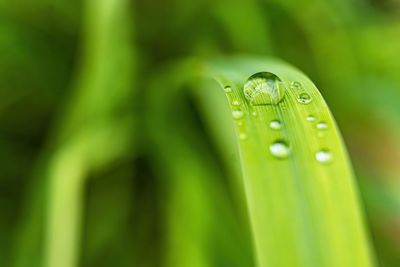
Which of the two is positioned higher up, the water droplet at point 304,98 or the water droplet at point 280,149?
the water droplet at point 304,98

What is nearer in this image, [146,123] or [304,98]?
[304,98]

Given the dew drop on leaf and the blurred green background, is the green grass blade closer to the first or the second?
the dew drop on leaf

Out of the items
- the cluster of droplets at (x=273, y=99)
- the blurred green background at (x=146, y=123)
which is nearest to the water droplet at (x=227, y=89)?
the cluster of droplets at (x=273, y=99)

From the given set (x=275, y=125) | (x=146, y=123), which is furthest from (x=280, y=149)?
(x=146, y=123)

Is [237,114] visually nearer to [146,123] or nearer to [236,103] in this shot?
[236,103]

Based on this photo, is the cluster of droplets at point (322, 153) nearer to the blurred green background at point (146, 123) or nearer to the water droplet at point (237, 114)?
the water droplet at point (237, 114)

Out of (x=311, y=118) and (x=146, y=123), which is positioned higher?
(x=146, y=123)

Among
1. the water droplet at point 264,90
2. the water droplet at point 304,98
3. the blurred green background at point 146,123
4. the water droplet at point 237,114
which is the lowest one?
the water droplet at point 237,114

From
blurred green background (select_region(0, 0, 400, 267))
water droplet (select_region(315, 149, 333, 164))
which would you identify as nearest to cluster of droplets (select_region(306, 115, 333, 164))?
water droplet (select_region(315, 149, 333, 164))
